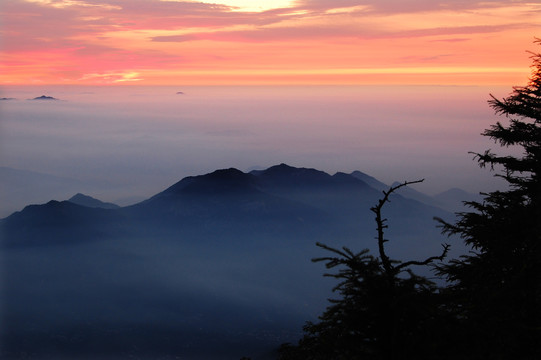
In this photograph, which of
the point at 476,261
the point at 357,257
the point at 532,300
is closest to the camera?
the point at 357,257

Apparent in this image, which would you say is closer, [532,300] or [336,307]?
[336,307]

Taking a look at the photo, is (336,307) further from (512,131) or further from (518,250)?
(512,131)

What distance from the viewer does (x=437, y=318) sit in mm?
7578

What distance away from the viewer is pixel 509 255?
17062 mm

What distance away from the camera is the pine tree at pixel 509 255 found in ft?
34.5

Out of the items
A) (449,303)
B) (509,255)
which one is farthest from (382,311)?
(509,255)

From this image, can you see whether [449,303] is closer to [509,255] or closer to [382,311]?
[382,311]

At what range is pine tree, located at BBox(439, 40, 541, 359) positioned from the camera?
10.5m

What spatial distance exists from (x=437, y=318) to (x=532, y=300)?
734 cm

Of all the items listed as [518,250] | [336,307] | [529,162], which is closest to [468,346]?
[336,307]

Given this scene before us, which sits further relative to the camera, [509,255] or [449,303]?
[509,255]

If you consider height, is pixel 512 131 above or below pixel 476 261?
above

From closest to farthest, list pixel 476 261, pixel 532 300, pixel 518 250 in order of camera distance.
A: pixel 532 300, pixel 518 250, pixel 476 261

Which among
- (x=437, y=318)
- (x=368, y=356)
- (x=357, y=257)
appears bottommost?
(x=368, y=356)
